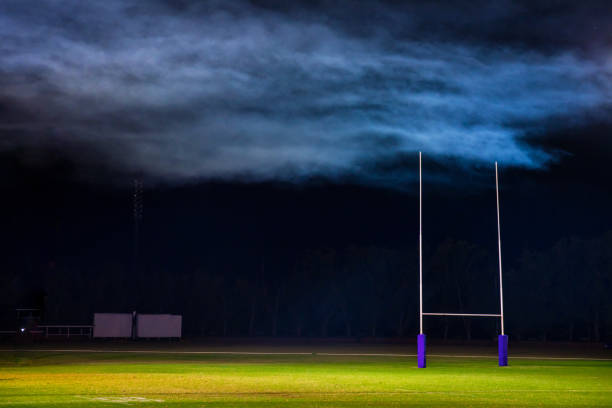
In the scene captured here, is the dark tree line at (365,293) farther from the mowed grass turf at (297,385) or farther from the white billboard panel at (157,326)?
the mowed grass turf at (297,385)

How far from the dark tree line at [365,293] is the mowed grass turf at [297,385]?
44256 mm

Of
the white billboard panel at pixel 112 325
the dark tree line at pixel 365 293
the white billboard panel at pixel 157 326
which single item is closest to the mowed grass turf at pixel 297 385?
the white billboard panel at pixel 112 325

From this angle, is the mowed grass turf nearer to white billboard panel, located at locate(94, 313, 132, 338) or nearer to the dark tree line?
white billboard panel, located at locate(94, 313, 132, 338)

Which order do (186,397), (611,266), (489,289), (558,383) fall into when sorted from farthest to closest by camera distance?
(489,289), (611,266), (558,383), (186,397)

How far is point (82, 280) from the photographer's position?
9400 centimetres

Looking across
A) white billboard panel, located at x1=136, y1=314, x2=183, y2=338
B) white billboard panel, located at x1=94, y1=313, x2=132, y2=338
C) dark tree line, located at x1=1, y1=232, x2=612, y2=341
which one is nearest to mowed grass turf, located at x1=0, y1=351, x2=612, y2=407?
white billboard panel, located at x1=94, y1=313, x2=132, y2=338

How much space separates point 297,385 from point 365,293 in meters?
65.8

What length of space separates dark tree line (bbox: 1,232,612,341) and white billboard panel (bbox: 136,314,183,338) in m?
13.0

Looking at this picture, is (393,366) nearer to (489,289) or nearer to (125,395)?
(125,395)

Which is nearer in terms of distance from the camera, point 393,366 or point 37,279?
point 393,366

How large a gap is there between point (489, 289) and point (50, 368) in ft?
192

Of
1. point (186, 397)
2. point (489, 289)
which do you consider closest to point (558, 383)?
point (186, 397)

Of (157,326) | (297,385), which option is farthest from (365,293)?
(297,385)

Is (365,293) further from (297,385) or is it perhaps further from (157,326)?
(297,385)
